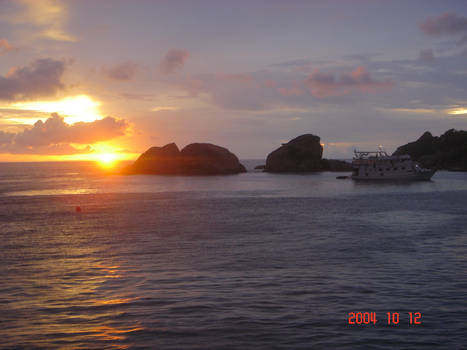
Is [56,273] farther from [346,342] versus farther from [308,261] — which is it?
[346,342]

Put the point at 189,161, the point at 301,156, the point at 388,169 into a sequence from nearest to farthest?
the point at 388,169, the point at 189,161, the point at 301,156

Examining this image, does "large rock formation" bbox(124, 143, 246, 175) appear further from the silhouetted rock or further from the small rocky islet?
the silhouetted rock

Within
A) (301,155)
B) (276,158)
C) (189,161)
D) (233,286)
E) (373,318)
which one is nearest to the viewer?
(373,318)

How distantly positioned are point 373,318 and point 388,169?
105 meters

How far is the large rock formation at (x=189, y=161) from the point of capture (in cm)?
17488

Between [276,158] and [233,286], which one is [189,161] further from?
[233,286]

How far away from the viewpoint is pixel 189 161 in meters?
177

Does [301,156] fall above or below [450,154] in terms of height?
above

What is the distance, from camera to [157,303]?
49.4ft

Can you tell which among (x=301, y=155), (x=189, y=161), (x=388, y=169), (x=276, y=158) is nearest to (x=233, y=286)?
(x=388, y=169)

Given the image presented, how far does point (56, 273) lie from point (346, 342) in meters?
14.0

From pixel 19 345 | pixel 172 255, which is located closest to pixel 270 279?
pixel 172 255

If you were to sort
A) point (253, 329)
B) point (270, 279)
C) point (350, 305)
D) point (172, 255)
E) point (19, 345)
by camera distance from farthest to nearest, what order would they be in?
point (172, 255), point (270, 279), point (350, 305), point (253, 329), point (19, 345)

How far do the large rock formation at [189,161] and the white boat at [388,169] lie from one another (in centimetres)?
7115
